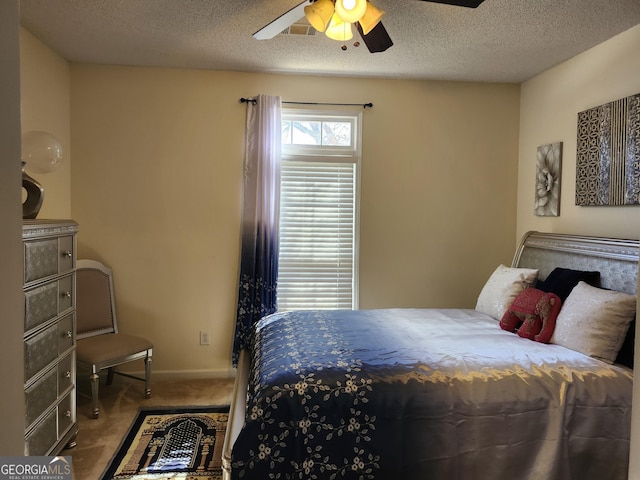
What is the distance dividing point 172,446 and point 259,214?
6.01ft

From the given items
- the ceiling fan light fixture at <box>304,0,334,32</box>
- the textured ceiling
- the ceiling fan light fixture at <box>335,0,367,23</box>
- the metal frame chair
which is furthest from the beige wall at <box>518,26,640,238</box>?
the metal frame chair

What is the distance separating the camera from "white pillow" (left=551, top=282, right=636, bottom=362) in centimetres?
227

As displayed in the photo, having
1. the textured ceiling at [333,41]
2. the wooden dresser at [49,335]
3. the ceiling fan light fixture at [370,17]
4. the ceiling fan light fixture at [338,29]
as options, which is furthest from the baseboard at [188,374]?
the ceiling fan light fixture at [370,17]

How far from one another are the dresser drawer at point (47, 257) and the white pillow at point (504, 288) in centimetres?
288

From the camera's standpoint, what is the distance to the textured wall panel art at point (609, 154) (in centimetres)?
274

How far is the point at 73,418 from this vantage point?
2674 mm

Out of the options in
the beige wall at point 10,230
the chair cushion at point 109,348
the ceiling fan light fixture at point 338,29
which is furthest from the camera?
the chair cushion at point 109,348

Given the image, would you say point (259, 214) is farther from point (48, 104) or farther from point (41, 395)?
point (41, 395)

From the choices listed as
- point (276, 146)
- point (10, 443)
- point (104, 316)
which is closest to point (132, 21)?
point (276, 146)

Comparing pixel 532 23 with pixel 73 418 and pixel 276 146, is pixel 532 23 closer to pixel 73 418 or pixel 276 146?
pixel 276 146

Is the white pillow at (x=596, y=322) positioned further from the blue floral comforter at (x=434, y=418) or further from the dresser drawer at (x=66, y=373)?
the dresser drawer at (x=66, y=373)

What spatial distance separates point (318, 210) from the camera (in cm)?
387

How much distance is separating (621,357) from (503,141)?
2312mm

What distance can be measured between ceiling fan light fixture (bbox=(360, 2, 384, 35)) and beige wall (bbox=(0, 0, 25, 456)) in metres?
A: 1.72
